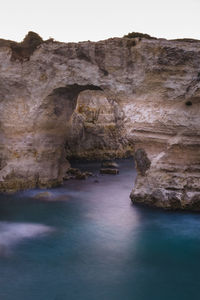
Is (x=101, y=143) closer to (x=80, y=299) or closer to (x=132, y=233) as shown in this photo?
(x=132, y=233)

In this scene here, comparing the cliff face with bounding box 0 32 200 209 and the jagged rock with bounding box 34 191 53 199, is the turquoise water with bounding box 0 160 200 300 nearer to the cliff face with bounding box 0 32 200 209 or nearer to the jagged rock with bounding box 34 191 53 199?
the jagged rock with bounding box 34 191 53 199

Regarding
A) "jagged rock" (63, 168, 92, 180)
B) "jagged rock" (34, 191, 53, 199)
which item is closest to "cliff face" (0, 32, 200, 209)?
"jagged rock" (34, 191, 53, 199)

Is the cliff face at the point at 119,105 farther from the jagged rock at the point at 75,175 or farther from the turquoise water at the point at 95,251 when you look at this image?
the jagged rock at the point at 75,175

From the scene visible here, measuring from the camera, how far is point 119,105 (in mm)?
19125

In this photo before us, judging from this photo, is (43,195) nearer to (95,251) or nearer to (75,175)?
(75,175)

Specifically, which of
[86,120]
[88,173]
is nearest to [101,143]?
[86,120]

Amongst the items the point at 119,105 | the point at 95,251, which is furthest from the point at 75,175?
the point at 95,251

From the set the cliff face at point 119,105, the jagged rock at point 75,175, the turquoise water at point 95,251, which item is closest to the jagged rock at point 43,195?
the turquoise water at point 95,251

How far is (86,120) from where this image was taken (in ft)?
130

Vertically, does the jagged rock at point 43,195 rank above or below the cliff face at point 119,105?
below

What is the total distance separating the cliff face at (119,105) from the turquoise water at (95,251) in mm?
1790

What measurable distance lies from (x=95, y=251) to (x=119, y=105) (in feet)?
27.6

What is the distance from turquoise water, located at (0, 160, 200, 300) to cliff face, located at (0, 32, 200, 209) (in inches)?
70.5

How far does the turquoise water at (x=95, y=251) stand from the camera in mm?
10828
